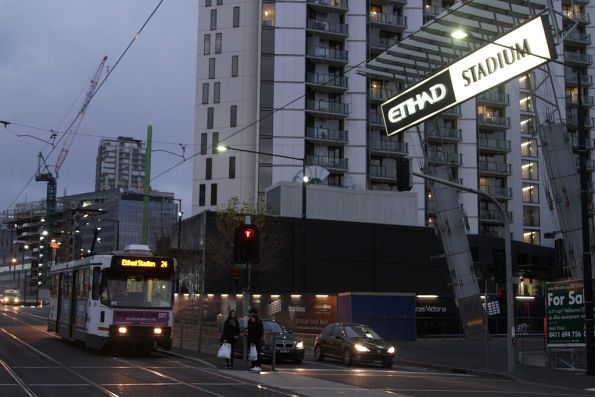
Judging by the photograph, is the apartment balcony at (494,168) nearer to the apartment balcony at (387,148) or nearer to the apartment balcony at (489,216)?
the apartment balcony at (489,216)

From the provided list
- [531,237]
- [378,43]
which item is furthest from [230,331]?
[531,237]

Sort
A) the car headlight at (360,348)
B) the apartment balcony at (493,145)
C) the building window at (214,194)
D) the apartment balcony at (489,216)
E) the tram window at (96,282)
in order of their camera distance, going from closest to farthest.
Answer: the tram window at (96,282)
the car headlight at (360,348)
the building window at (214,194)
the apartment balcony at (489,216)
the apartment balcony at (493,145)

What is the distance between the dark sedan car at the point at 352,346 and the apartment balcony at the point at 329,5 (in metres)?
48.1

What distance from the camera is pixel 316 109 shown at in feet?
221

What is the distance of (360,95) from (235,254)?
51.0 metres

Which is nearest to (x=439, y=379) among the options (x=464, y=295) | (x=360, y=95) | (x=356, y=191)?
(x=464, y=295)

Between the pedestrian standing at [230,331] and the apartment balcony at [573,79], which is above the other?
the apartment balcony at [573,79]

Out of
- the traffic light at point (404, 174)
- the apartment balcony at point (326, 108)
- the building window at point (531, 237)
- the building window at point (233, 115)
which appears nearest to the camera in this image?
the traffic light at point (404, 174)

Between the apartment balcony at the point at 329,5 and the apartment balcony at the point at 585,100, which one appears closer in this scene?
the apartment balcony at the point at 329,5

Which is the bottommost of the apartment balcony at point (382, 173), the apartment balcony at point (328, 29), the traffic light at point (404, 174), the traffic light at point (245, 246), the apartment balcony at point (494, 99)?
the traffic light at point (245, 246)

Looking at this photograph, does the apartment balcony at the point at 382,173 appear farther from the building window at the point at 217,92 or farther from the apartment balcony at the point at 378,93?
the building window at the point at 217,92

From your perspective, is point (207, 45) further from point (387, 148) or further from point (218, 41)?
point (387, 148)

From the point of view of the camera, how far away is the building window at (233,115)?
227 ft

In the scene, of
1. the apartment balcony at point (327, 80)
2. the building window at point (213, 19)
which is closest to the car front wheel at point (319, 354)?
the apartment balcony at point (327, 80)
